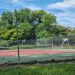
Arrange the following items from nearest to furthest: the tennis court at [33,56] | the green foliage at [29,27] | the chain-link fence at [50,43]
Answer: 1. the tennis court at [33,56]
2. the chain-link fence at [50,43]
3. the green foliage at [29,27]

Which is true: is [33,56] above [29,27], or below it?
below

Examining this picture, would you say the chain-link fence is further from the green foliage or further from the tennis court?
the tennis court

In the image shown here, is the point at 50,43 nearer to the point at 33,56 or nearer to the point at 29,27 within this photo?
the point at 29,27

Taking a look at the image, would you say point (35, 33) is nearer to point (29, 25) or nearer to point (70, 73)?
point (29, 25)

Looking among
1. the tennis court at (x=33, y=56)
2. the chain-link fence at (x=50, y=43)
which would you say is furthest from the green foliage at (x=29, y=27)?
the tennis court at (x=33, y=56)

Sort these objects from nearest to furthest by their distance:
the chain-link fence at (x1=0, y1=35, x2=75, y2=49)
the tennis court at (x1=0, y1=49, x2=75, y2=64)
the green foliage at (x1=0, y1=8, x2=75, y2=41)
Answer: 1. the tennis court at (x1=0, y1=49, x2=75, y2=64)
2. the chain-link fence at (x1=0, y1=35, x2=75, y2=49)
3. the green foliage at (x1=0, y1=8, x2=75, y2=41)

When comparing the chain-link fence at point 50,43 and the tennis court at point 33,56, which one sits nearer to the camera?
the tennis court at point 33,56

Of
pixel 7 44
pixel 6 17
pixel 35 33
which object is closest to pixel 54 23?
pixel 35 33

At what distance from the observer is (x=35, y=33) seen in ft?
178

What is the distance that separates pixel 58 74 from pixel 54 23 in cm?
5812

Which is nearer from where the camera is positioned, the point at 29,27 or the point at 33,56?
the point at 33,56

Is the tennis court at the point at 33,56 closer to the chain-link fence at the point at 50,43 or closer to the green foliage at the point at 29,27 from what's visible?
the chain-link fence at the point at 50,43

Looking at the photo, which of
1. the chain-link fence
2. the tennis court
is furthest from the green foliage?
the tennis court

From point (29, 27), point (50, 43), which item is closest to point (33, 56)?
point (50, 43)
